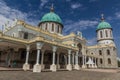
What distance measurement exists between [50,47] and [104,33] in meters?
33.0

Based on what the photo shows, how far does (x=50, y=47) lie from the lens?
20.7 m

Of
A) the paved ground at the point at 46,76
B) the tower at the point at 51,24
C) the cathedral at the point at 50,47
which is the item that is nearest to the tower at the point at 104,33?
the cathedral at the point at 50,47

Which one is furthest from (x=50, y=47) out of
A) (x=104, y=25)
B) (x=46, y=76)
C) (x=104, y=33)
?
(x=104, y=25)

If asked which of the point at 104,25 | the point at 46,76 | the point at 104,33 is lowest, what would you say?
the point at 46,76

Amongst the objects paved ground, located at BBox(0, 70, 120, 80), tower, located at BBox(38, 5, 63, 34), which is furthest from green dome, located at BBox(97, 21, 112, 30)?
paved ground, located at BBox(0, 70, 120, 80)

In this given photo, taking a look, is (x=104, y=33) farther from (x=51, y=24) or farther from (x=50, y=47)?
(x=50, y=47)

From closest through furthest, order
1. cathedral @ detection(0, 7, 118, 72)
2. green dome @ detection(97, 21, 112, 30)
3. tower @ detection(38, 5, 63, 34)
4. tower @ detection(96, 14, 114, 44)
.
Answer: cathedral @ detection(0, 7, 118, 72) → tower @ detection(38, 5, 63, 34) → tower @ detection(96, 14, 114, 44) → green dome @ detection(97, 21, 112, 30)

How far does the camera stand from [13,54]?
68.8 feet

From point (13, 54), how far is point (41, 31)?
340 inches

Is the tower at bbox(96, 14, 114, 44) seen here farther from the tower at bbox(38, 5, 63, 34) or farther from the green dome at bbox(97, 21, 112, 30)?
the tower at bbox(38, 5, 63, 34)

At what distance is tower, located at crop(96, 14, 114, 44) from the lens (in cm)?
4525

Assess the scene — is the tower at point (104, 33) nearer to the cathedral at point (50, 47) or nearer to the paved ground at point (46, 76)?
the cathedral at point (50, 47)

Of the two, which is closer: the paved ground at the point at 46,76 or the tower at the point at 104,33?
the paved ground at the point at 46,76

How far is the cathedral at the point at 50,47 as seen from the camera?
1811 centimetres
